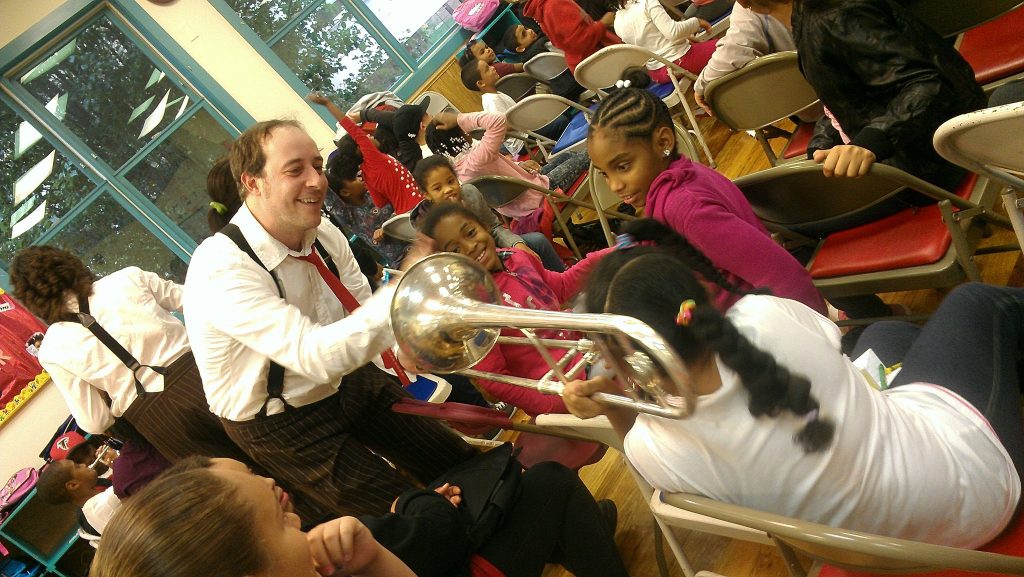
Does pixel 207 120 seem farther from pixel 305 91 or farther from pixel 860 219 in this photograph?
pixel 860 219

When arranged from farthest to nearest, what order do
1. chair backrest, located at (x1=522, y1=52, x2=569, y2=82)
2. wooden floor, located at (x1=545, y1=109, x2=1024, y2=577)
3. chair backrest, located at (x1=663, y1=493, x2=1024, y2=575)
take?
chair backrest, located at (x1=522, y1=52, x2=569, y2=82), wooden floor, located at (x1=545, y1=109, x2=1024, y2=577), chair backrest, located at (x1=663, y1=493, x2=1024, y2=575)

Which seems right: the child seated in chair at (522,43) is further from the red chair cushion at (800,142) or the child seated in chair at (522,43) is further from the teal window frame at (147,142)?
the red chair cushion at (800,142)

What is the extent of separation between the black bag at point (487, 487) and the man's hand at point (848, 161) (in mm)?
1059

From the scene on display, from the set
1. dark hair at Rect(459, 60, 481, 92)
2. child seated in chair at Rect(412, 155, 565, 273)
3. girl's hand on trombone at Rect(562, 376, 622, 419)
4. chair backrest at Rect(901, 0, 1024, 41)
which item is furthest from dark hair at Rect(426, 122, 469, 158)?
girl's hand on trombone at Rect(562, 376, 622, 419)

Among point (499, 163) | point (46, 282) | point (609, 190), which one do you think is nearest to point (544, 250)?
point (609, 190)

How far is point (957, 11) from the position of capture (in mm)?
1919

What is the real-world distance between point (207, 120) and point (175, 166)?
19.3 inches

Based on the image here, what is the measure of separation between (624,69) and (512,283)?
1.95 meters

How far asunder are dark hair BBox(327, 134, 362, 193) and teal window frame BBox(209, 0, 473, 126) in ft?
6.85

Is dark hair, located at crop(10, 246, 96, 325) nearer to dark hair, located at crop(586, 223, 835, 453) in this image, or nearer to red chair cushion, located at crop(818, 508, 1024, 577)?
dark hair, located at crop(586, 223, 835, 453)

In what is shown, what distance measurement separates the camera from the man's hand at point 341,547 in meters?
1.15

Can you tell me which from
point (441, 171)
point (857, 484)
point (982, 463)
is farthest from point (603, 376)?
point (441, 171)

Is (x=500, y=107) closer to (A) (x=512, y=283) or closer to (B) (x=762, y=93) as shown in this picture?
(B) (x=762, y=93)

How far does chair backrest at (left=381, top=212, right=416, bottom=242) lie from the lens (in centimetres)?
353
